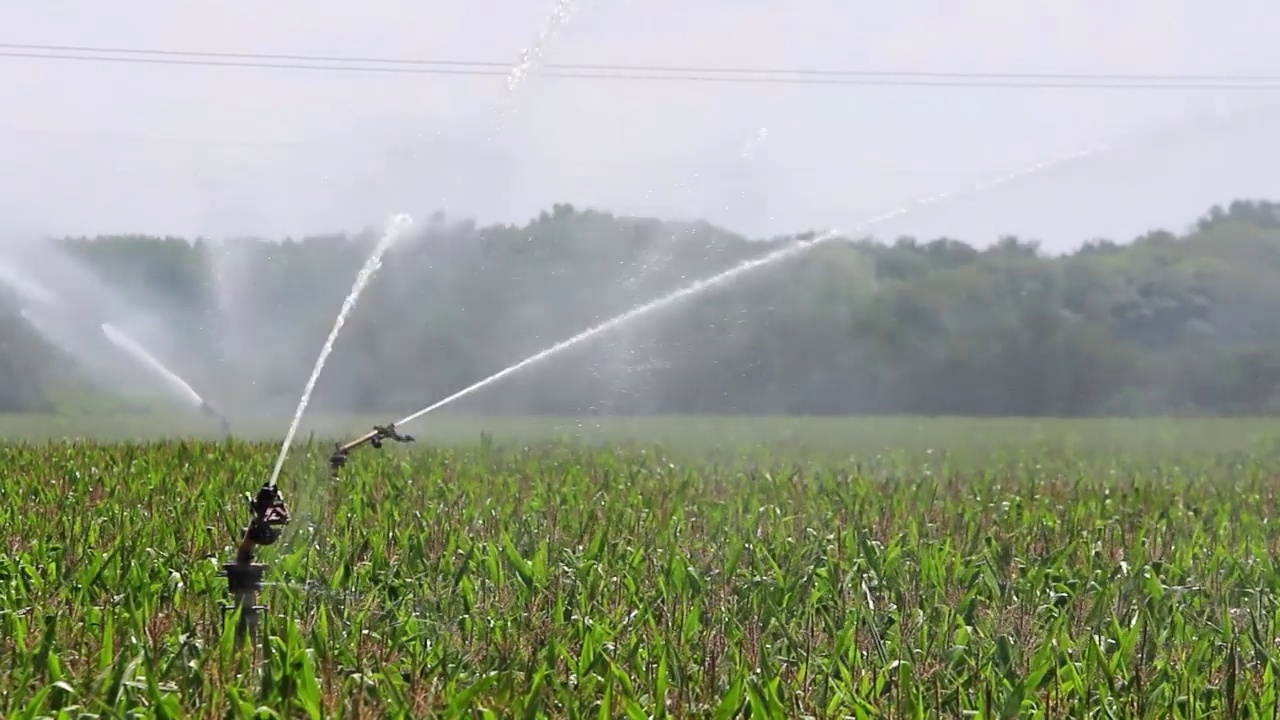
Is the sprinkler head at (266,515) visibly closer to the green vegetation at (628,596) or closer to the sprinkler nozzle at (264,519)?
the sprinkler nozzle at (264,519)

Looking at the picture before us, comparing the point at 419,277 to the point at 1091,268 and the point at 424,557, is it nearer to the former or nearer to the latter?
the point at 1091,268

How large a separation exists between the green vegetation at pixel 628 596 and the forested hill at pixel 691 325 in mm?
24510

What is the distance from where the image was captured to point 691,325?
51844 mm

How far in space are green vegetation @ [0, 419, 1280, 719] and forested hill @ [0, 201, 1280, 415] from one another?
2451 cm

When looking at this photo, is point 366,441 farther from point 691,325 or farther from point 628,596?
point 691,325

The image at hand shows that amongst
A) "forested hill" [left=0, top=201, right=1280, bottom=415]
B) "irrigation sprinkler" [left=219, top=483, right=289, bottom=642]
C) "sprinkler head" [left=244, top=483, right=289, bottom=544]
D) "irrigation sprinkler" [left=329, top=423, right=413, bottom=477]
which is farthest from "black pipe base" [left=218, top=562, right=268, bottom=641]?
"forested hill" [left=0, top=201, right=1280, bottom=415]

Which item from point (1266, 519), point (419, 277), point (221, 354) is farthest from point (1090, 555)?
point (419, 277)

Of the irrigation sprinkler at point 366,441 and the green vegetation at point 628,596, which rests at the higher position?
the irrigation sprinkler at point 366,441

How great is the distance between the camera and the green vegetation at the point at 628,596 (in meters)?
6.52

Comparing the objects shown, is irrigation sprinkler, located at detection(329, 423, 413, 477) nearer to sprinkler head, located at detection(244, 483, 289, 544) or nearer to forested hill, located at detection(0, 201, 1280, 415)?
sprinkler head, located at detection(244, 483, 289, 544)

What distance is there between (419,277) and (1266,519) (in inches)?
1230

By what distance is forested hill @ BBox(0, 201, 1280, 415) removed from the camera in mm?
41500

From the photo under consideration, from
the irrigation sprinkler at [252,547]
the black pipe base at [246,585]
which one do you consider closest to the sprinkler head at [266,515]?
the irrigation sprinkler at [252,547]

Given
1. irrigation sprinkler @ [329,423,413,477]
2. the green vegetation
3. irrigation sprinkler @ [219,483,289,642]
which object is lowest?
the green vegetation
